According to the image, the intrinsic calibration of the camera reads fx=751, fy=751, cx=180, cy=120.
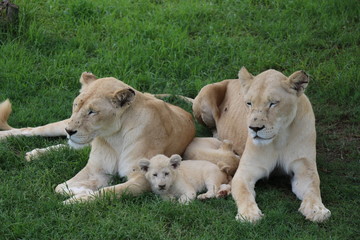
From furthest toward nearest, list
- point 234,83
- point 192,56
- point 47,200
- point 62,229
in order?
1. point 192,56
2. point 234,83
3. point 47,200
4. point 62,229

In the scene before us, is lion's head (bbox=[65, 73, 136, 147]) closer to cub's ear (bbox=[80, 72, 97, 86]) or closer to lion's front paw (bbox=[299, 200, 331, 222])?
cub's ear (bbox=[80, 72, 97, 86])

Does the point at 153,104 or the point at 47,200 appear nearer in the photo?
the point at 47,200

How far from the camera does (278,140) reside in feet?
19.7

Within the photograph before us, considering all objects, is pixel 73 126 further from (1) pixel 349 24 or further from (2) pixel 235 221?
(1) pixel 349 24

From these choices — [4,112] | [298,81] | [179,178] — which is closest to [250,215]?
[179,178]

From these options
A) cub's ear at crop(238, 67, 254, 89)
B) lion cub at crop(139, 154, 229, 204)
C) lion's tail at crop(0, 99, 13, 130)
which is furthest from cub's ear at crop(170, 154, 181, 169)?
lion's tail at crop(0, 99, 13, 130)

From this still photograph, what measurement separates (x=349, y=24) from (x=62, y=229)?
5804mm

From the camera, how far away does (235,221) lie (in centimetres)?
545

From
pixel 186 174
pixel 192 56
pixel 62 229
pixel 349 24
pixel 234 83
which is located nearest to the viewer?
pixel 62 229

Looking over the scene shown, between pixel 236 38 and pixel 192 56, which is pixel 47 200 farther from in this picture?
pixel 236 38

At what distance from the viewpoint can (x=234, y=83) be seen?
7699 mm

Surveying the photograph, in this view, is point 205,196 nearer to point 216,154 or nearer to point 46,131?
point 216,154

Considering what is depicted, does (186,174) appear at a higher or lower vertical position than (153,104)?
lower

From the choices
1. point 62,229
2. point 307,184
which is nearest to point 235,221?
point 307,184
